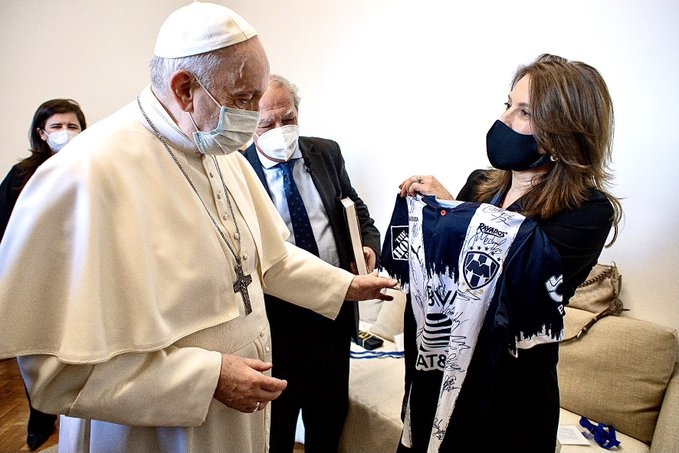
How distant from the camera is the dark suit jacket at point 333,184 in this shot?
190 cm

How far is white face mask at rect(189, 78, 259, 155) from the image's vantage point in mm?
1035

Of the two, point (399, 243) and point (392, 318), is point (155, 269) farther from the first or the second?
point (392, 318)

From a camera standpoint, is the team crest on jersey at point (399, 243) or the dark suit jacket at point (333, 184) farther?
the dark suit jacket at point (333, 184)

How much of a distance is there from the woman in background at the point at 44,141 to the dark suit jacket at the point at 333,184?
135cm

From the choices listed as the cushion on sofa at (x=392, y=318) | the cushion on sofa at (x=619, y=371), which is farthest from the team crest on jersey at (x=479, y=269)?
the cushion on sofa at (x=392, y=318)

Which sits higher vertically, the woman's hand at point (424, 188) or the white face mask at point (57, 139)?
the woman's hand at point (424, 188)

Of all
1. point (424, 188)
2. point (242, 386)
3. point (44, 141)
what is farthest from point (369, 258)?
point (44, 141)

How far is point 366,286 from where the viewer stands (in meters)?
1.50

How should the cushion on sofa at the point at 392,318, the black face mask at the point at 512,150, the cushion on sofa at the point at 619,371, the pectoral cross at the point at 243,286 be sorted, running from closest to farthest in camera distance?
the pectoral cross at the point at 243,286, the black face mask at the point at 512,150, the cushion on sofa at the point at 619,371, the cushion on sofa at the point at 392,318

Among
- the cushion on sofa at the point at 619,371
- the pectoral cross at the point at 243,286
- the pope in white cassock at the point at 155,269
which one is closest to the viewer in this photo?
the pope in white cassock at the point at 155,269

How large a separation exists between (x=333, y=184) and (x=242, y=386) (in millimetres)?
1147

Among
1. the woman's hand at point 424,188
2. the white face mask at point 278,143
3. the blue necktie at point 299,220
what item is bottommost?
the blue necktie at point 299,220

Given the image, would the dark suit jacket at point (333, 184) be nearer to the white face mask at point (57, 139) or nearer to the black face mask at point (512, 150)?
the black face mask at point (512, 150)

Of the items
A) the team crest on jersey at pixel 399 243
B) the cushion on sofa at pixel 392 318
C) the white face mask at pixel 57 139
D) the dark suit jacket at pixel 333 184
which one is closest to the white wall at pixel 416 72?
the cushion on sofa at pixel 392 318
